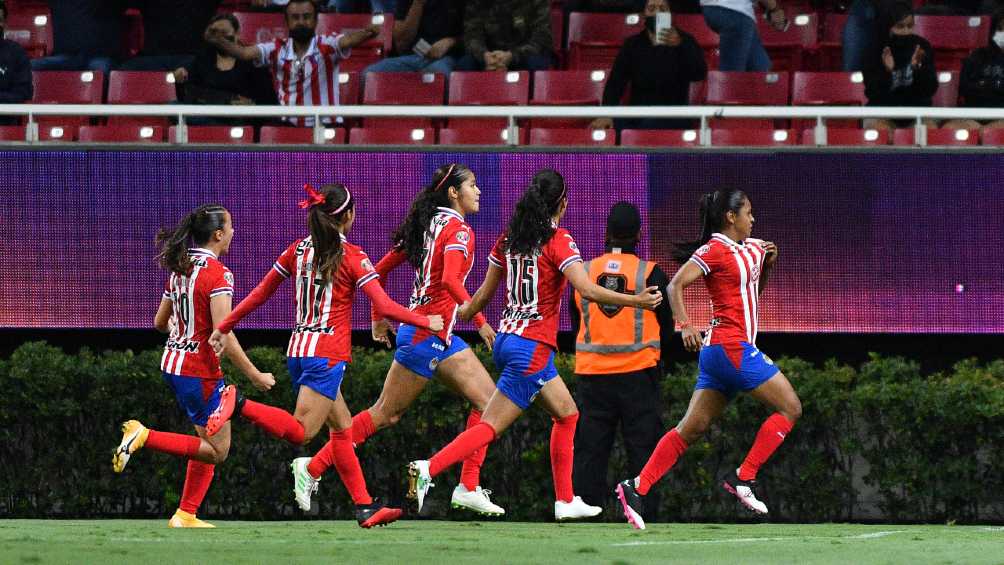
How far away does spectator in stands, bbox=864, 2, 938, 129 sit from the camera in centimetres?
1444

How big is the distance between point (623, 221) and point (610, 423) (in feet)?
4.52

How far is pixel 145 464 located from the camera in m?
12.2

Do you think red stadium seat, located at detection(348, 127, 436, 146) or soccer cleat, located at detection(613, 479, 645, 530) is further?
red stadium seat, located at detection(348, 127, 436, 146)

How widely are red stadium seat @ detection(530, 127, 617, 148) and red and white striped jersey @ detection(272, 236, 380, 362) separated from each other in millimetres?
4187

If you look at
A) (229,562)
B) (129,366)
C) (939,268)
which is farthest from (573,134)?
(229,562)

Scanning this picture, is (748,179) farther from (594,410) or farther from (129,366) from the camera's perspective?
(129,366)

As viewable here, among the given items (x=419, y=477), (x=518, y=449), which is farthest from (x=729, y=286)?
(x=518, y=449)

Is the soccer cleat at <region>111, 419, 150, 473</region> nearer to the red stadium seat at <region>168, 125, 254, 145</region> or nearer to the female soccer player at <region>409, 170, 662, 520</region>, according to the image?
the female soccer player at <region>409, 170, 662, 520</region>

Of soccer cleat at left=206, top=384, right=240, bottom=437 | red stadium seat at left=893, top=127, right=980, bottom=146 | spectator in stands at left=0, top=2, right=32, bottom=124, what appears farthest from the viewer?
spectator in stands at left=0, top=2, right=32, bottom=124

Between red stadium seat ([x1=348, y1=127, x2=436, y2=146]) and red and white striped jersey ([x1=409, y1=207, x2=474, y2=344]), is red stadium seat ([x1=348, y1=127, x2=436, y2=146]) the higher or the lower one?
the higher one

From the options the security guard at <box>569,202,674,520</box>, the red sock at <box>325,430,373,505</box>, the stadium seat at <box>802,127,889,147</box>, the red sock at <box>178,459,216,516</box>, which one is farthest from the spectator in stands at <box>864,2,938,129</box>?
the red sock at <box>178,459,216,516</box>

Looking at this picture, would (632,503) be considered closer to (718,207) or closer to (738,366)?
(738,366)

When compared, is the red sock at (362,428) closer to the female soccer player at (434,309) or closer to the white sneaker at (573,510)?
the female soccer player at (434,309)

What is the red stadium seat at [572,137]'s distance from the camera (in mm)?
13405
